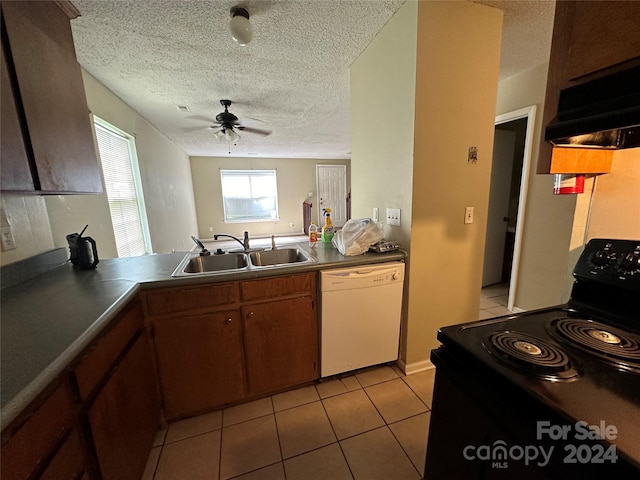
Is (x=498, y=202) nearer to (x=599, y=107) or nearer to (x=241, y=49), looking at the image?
(x=599, y=107)

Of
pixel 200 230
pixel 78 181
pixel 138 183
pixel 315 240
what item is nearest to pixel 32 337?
pixel 78 181

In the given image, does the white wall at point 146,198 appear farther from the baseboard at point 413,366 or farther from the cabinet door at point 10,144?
the baseboard at point 413,366

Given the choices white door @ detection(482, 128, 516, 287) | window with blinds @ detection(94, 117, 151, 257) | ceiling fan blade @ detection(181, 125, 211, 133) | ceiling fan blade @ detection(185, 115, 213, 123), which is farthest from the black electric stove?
ceiling fan blade @ detection(181, 125, 211, 133)

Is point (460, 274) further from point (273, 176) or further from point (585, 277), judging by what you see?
point (273, 176)

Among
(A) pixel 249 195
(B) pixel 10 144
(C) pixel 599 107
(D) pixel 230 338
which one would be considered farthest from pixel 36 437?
(A) pixel 249 195

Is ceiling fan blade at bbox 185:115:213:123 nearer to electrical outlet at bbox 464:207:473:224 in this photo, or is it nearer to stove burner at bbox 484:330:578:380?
electrical outlet at bbox 464:207:473:224

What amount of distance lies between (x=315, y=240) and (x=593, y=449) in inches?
71.1

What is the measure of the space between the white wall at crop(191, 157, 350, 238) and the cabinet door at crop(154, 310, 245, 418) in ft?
20.0

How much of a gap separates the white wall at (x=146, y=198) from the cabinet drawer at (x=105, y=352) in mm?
975

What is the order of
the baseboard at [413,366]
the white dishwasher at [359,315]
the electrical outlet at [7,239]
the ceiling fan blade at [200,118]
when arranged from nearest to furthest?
the electrical outlet at [7,239], the white dishwasher at [359,315], the baseboard at [413,366], the ceiling fan blade at [200,118]

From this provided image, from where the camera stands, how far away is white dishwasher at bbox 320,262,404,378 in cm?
Answer: 163

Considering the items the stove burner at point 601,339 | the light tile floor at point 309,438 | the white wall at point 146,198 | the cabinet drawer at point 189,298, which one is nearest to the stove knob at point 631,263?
A: the stove burner at point 601,339

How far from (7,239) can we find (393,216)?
7.16ft

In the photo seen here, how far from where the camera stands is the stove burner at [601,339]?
67cm
